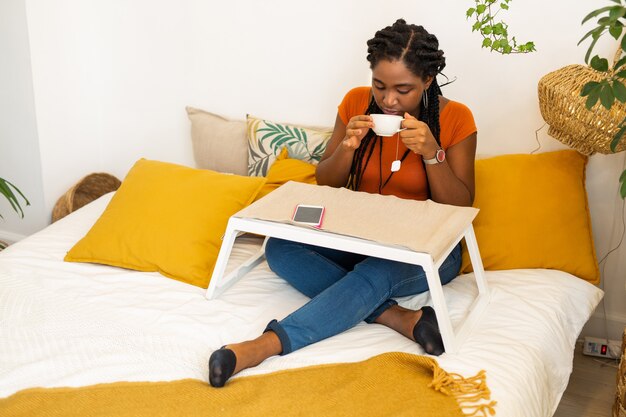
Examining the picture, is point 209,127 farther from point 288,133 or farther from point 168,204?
point 168,204

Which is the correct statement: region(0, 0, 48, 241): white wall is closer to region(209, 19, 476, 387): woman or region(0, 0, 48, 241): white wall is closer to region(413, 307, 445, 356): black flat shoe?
region(209, 19, 476, 387): woman

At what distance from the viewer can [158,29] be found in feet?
9.70

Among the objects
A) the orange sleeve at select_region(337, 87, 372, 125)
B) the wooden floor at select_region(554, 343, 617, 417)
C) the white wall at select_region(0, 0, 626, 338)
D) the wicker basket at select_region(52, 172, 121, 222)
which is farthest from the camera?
the wicker basket at select_region(52, 172, 121, 222)

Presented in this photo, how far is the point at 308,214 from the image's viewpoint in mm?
1852

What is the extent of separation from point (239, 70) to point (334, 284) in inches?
51.9

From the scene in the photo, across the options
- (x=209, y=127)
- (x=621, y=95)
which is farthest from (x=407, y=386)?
(x=209, y=127)

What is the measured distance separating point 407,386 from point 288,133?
1274 mm

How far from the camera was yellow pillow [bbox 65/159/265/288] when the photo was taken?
2143 mm

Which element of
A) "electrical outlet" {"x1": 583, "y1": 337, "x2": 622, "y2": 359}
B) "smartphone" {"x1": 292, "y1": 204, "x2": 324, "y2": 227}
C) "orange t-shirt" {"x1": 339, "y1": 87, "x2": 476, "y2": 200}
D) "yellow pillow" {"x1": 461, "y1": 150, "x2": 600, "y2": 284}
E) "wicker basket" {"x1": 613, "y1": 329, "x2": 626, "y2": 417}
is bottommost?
"electrical outlet" {"x1": 583, "y1": 337, "x2": 622, "y2": 359}

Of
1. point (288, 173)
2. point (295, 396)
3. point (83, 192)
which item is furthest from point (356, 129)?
point (83, 192)

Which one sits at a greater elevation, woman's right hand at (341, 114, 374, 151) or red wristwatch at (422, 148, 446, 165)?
woman's right hand at (341, 114, 374, 151)

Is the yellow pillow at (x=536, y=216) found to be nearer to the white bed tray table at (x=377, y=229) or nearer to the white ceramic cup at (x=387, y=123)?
the white bed tray table at (x=377, y=229)

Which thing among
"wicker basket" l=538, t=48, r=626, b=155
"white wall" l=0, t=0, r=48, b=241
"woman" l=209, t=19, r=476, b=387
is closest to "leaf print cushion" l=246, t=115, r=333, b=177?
"woman" l=209, t=19, r=476, b=387

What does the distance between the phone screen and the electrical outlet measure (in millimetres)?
1172
